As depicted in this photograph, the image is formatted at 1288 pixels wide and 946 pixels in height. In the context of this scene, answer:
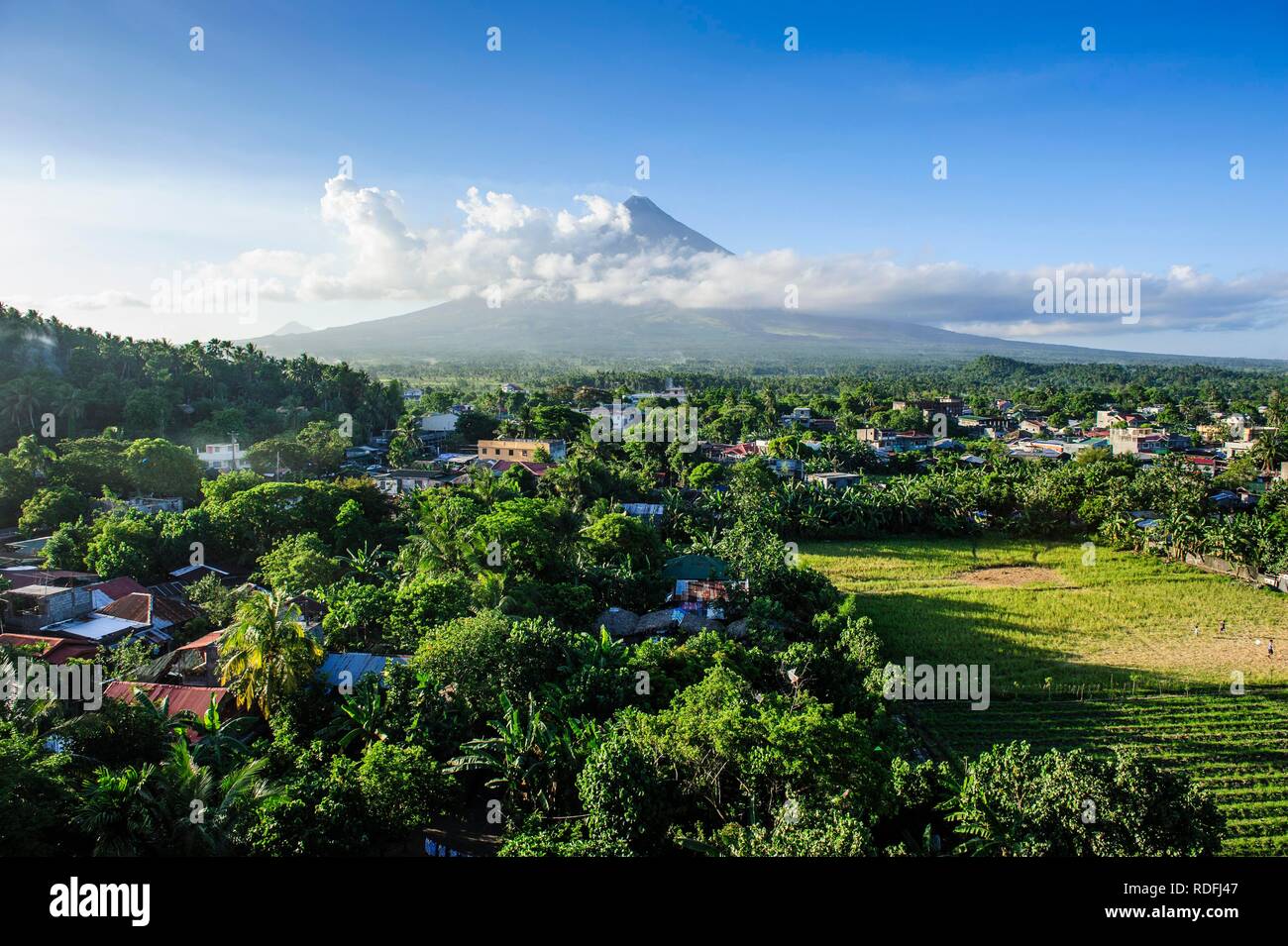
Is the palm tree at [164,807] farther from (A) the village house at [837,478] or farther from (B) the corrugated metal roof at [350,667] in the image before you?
(A) the village house at [837,478]

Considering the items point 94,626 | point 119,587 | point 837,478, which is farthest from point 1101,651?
point 119,587

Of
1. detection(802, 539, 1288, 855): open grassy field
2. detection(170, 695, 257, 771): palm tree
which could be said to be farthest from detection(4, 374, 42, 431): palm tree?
detection(802, 539, 1288, 855): open grassy field

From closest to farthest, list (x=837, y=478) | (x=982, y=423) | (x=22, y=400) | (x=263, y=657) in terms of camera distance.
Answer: (x=263, y=657), (x=22, y=400), (x=837, y=478), (x=982, y=423)

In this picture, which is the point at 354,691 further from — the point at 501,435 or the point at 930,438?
the point at 930,438

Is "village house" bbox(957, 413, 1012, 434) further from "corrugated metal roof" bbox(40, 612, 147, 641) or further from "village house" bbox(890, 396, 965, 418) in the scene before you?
"corrugated metal roof" bbox(40, 612, 147, 641)

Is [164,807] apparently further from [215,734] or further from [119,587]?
[119,587]

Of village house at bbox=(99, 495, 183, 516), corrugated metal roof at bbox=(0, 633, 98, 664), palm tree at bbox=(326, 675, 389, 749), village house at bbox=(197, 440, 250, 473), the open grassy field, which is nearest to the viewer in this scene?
palm tree at bbox=(326, 675, 389, 749)
